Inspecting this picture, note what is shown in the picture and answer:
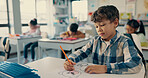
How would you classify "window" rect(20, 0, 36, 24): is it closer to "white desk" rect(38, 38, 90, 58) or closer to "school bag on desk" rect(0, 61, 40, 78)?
"white desk" rect(38, 38, 90, 58)

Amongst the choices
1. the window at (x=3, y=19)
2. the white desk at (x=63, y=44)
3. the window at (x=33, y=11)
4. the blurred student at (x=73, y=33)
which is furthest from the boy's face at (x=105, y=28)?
the window at (x=33, y=11)

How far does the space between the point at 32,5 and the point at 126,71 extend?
4554mm

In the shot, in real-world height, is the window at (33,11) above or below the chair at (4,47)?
above

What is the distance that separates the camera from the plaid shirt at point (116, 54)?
2.56ft

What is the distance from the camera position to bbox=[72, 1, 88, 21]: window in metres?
4.57

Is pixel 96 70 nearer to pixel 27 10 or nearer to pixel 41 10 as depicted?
pixel 27 10

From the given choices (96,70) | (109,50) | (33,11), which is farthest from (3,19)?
(96,70)

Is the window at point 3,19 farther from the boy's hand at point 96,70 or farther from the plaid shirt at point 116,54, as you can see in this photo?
the boy's hand at point 96,70

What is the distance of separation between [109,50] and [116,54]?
6 centimetres

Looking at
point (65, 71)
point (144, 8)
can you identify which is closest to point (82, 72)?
point (65, 71)

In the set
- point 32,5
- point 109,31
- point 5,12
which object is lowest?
point 109,31

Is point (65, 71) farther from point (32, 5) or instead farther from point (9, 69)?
point (32, 5)

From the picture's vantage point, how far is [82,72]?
80cm

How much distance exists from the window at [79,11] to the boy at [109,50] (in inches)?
140
